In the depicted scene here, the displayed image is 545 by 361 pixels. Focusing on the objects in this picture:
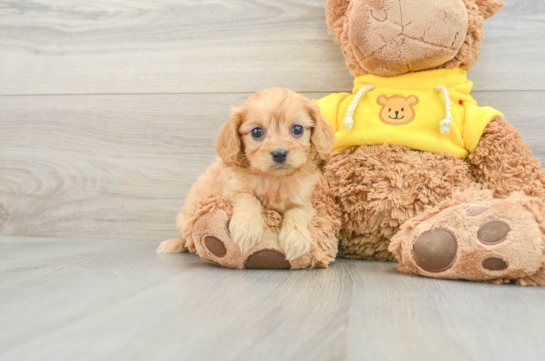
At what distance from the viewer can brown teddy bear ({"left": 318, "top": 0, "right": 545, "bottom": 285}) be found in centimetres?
113

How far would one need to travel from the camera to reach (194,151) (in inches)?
64.4

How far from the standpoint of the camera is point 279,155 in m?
1.02

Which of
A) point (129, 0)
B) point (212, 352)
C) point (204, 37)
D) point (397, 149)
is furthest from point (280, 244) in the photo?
point (129, 0)

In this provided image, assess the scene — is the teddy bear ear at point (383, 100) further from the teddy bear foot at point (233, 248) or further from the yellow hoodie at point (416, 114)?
the teddy bear foot at point (233, 248)

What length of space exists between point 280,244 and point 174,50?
0.95 m

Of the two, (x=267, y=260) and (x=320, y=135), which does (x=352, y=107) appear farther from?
(x=267, y=260)

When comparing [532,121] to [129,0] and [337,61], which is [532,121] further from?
[129,0]

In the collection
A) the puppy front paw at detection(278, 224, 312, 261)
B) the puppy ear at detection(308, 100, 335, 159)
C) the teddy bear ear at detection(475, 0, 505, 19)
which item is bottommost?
the puppy front paw at detection(278, 224, 312, 261)

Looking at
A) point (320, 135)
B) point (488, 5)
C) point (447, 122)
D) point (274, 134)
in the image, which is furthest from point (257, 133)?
point (488, 5)

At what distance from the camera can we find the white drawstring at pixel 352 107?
3.99 ft

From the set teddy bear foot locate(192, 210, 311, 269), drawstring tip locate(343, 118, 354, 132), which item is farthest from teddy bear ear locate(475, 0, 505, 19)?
teddy bear foot locate(192, 210, 311, 269)

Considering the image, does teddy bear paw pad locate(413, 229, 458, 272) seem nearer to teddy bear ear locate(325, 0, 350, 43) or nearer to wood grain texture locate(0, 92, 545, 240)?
teddy bear ear locate(325, 0, 350, 43)

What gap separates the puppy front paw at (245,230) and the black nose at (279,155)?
16cm

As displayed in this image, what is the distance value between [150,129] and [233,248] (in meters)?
0.79
